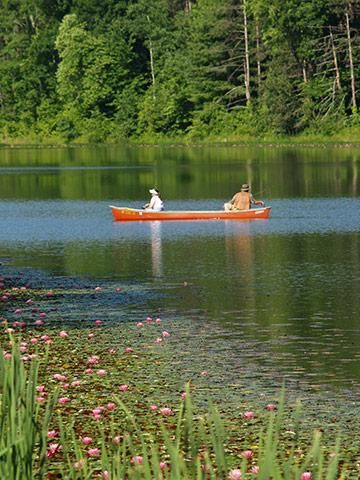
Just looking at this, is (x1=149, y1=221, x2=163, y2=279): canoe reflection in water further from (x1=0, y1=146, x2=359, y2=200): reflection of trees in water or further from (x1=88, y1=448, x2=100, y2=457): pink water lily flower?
(x1=88, y1=448, x2=100, y2=457): pink water lily flower

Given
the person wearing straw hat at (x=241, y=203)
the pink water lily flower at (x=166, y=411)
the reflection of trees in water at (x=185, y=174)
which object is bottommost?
the reflection of trees in water at (x=185, y=174)

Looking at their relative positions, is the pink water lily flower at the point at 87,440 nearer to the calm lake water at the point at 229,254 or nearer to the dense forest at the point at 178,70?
the calm lake water at the point at 229,254

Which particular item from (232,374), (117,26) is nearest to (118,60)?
A: (117,26)

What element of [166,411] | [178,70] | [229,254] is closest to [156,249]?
[229,254]

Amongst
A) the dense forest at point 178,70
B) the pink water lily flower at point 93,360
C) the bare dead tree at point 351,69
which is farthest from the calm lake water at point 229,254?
the dense forest at point 178,70

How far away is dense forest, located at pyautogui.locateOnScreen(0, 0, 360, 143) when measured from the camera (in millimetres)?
101438

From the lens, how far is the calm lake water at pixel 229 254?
732 inches

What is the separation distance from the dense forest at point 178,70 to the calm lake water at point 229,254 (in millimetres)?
28889

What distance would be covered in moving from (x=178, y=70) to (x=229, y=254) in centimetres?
8332

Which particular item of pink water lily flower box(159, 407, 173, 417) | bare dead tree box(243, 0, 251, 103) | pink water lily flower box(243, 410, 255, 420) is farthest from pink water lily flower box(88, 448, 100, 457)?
bare dead tree box(243, 0, 251, 103)

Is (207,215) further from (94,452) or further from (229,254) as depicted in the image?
(94,452)

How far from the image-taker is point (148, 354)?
1773cm

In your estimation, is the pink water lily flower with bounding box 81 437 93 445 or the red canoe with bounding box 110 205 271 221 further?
the red canoe with bounding box 110 205 271 221

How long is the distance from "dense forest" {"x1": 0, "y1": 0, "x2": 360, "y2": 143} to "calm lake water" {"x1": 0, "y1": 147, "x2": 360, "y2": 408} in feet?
94.8
